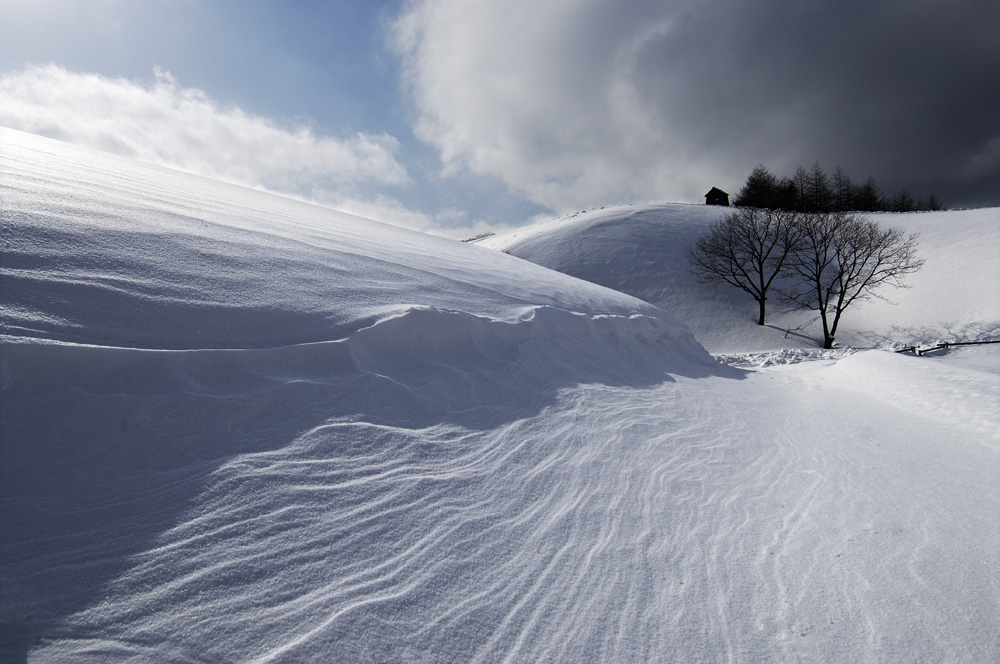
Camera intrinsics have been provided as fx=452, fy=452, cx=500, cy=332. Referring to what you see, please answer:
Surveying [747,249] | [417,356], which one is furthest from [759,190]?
[417,356]

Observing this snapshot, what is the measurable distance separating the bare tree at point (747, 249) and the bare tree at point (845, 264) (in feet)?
3.22

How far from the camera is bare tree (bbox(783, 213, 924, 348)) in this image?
2164cm

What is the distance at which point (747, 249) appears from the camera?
24.9m

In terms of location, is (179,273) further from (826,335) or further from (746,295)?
(746,295)

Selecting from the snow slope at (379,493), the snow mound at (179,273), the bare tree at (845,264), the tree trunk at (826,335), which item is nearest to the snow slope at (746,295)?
the tree trunk at (826,335)

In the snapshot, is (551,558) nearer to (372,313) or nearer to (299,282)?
(372,313)

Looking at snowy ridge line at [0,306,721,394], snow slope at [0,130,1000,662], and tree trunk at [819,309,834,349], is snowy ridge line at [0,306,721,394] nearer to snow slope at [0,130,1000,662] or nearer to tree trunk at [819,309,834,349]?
snow slope at [0,130,1000,662]

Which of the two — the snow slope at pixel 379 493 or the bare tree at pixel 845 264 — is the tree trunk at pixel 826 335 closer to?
the bare tree at pixel 845 264

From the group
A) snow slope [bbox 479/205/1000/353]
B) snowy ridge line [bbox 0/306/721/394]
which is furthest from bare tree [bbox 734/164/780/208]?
snowy ridge line [bbox 0/306/721/394]

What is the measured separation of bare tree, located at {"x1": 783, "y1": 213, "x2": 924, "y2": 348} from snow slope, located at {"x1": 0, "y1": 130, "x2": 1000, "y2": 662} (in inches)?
786

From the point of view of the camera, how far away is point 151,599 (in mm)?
1938

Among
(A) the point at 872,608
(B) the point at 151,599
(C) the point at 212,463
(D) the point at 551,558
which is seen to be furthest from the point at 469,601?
(A) the point at 872,608

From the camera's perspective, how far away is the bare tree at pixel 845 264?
71.0 feet

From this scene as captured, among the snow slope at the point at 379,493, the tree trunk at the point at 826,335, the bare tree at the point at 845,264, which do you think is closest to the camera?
the snow slope at the point at 379,493
